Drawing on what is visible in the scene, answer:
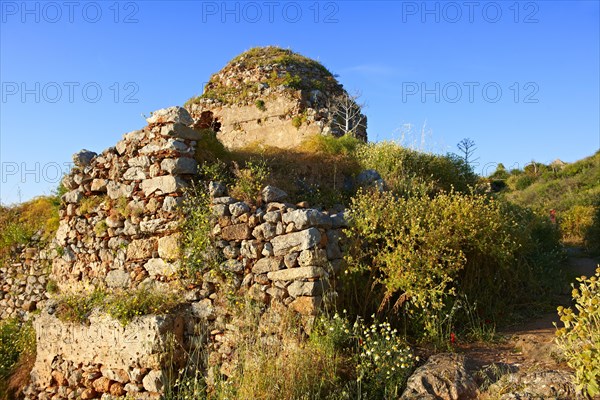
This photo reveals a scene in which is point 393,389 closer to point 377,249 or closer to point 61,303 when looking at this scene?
point 377,249

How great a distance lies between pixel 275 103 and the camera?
526 inches

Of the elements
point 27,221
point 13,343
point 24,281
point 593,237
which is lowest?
point 13,343

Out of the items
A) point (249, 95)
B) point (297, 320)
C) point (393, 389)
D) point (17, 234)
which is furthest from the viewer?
point (249, 95)

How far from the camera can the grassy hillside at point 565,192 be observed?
47.0ft

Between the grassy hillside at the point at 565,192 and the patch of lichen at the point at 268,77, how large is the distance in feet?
20.0

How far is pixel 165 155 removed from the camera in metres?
7.52

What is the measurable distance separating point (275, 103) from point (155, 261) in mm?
7105

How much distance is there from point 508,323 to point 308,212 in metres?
3.58

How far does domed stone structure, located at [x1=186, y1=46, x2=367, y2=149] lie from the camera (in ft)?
41.7

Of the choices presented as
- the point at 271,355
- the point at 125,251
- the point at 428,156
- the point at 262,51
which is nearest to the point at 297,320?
the point at 271,355

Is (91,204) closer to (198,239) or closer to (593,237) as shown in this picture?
(198,239)

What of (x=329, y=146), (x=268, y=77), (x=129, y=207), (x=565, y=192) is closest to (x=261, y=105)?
(x=268, y=77)

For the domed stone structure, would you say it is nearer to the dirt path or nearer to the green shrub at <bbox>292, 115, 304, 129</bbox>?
the green shrub at <bbox>292, 115, 304, 129</bbox>

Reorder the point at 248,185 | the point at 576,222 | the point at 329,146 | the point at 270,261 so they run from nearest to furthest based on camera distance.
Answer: the point at 270,261 < the point at 248,185 < the point at 329,146 < the point at 576,222
